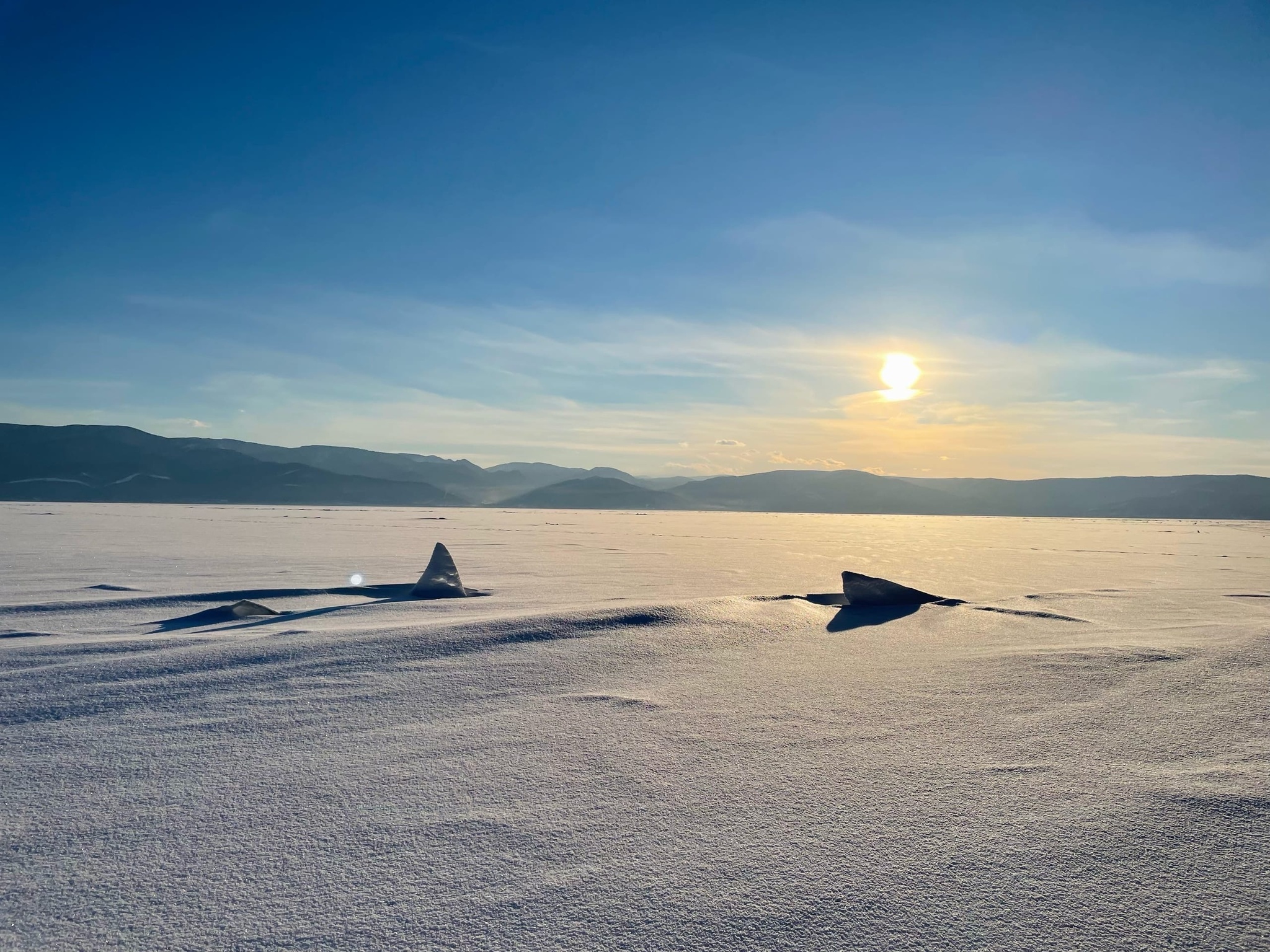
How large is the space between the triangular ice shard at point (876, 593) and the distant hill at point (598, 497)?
3038 inches

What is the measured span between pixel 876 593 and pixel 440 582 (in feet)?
12.6

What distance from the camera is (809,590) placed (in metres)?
6.91

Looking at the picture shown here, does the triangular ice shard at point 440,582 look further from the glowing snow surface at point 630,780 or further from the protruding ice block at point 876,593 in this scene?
the protruding ice block at point 876,593

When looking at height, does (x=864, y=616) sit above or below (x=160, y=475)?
below

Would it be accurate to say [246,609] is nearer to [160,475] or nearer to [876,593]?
[876,593]

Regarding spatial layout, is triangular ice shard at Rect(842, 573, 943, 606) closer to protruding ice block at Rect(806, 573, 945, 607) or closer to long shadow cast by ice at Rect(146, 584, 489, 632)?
protruding ice block at Rect(806, 573, 945, 607)

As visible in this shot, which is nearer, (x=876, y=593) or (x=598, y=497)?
(x=876, y=593)

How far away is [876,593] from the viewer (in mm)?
5801

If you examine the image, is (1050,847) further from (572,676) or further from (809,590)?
(809,590)

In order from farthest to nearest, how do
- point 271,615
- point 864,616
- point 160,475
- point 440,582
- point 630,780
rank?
point 160,475 < point 440,582 < point 864,616 < point 271,615 < point 630,780

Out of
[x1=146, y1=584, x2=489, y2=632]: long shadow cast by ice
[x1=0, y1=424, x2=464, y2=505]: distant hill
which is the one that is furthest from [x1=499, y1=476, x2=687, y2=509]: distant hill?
[x1=146, y1=584, x2=489, y2=632]: long shadow cast by ice

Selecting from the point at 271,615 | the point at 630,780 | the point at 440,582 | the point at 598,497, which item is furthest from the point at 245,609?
the point at 598,497

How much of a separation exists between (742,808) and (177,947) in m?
1.37

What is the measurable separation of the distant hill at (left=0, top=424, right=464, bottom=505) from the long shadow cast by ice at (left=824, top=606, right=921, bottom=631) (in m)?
83.5
